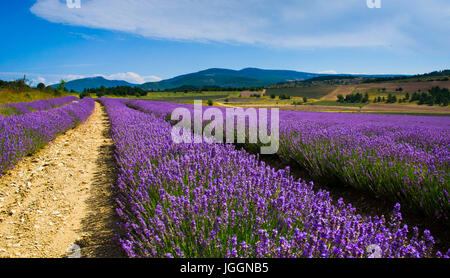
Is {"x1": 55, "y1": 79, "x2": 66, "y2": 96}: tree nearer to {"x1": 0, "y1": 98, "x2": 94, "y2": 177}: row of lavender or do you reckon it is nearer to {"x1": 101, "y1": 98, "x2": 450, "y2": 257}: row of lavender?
{"x1": 0, "y1": 98, "x2": 94, "y2": 177}: row of lavender

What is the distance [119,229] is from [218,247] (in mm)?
1350

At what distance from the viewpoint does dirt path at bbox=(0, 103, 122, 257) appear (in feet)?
6.68

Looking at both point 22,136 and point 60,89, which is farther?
point 60,89

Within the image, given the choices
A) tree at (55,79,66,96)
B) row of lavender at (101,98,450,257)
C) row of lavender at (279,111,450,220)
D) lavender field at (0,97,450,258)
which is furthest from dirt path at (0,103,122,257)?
tree at (55,79,66,96)

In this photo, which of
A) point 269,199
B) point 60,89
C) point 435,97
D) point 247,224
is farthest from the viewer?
point 60,89

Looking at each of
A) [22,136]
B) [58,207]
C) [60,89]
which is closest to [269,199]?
[58,207]

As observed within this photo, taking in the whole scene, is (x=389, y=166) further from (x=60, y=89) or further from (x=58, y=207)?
(x=60, y=89)

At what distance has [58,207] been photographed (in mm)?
2709

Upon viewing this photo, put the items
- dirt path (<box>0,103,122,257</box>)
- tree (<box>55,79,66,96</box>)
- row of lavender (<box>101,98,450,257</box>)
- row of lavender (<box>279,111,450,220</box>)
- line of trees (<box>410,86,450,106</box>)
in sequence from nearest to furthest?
row of lavender (<box>101,98,450,257</box>) < dirt path (<box>0,103,122,257</box>) < row of lavender (<box>279,111,450,220</box>) < line of trees (<box>410,86,450,106</box>) < tree (<box>55,79,66,96</box>)

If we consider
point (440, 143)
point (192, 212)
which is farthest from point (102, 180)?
point (440, 143)

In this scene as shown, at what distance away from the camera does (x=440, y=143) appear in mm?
3863

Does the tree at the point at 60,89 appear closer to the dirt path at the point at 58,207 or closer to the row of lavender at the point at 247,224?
the dirt path at the point at 58,207

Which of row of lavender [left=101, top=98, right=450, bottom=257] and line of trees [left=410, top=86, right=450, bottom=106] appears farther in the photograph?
line of trees [left=410, top=86, right=450, bottom=106]
